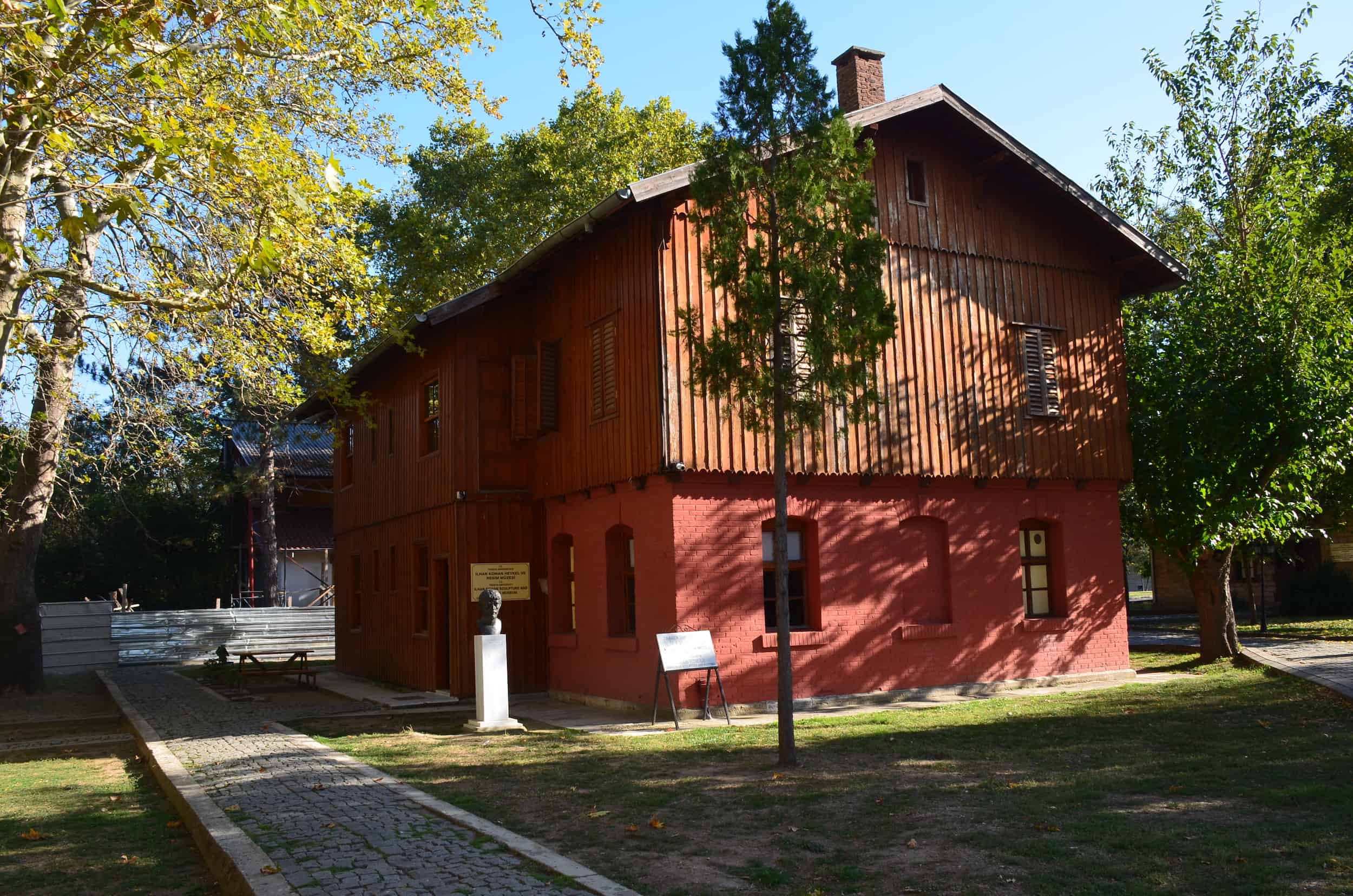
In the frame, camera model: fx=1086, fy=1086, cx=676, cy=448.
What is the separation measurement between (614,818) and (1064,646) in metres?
10.9

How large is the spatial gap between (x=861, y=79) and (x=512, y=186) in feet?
56.3

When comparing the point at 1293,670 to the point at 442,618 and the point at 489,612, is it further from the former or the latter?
the point at 442,618

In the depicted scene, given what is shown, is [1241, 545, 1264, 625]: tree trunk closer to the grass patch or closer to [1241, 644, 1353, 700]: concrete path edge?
[1241, 644, 1353, 700]: concrete path edge

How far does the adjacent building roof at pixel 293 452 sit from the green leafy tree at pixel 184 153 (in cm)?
1815

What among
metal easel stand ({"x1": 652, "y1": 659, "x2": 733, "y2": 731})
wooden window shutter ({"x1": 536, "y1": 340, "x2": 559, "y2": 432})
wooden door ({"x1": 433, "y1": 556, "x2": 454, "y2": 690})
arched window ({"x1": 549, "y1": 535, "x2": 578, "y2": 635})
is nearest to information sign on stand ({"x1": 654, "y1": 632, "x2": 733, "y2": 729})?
metal easel stand ({"x1": 652, "y1": 659, "x2": 733, "y2": 731})

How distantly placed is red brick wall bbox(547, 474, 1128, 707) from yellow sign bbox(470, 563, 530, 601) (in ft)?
2.84

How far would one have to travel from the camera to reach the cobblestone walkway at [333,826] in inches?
233

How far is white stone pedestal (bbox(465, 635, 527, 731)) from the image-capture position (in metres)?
13.1

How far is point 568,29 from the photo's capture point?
37.1 ft

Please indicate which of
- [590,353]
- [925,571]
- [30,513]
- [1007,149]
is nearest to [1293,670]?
[925,571]

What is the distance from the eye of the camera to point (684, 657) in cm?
1271

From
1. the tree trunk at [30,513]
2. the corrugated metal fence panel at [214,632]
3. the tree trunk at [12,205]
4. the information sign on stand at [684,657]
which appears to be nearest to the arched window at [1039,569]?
the information sign on stand at [684,657]

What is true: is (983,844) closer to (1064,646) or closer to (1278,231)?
(1064,646)

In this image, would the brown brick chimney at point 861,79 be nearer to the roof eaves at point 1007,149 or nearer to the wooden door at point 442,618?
the roof eaves at point 1007,149
